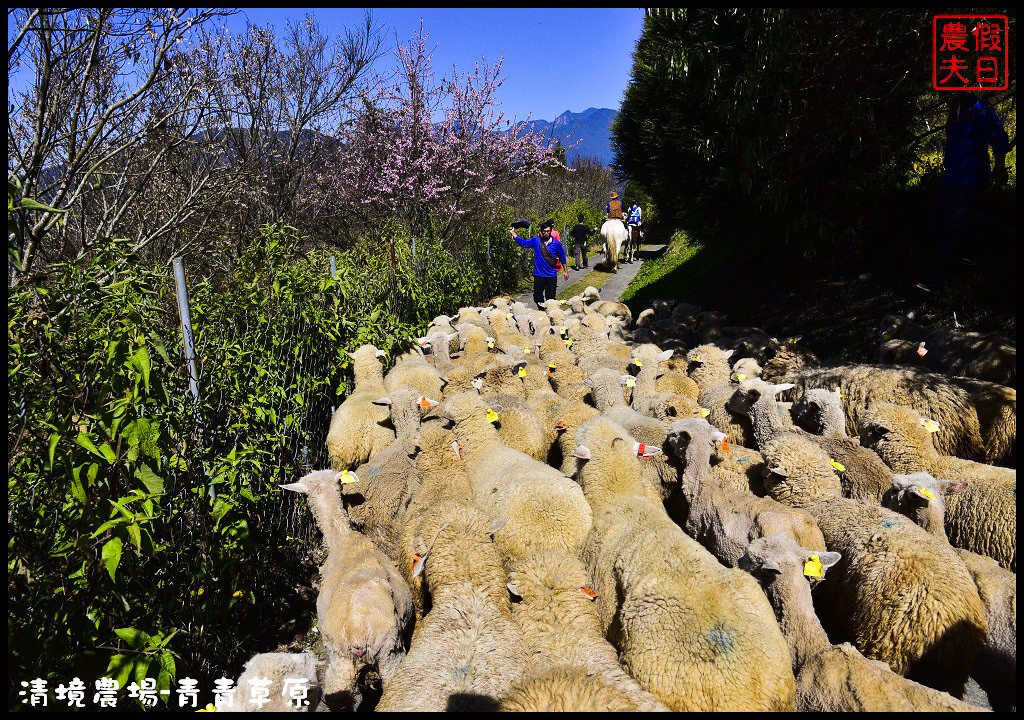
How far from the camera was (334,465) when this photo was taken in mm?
5238

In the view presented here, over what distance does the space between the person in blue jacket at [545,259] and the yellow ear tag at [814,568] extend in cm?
946

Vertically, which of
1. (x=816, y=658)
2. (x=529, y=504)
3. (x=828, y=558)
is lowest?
(x=816, y=658)

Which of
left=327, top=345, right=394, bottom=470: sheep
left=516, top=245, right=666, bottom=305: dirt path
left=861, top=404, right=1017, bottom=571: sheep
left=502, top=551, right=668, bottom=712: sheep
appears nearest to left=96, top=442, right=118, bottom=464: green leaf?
left=502, top=551, right=668, bottom=712: sheep

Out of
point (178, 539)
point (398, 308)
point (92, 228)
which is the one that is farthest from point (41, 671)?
point (92, 228)

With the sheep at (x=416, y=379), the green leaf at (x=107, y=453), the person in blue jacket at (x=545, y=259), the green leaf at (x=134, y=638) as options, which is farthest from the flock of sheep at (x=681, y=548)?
the person in blue jacket at (x=545, y=259)

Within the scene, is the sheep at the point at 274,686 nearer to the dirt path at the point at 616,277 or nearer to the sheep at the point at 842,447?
the sheep at the point at 842,447

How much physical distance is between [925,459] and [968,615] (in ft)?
5.61

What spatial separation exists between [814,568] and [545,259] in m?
9.73

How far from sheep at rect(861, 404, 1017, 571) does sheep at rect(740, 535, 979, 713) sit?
115cm

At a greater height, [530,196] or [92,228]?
[530,196]

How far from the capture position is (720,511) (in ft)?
13.2

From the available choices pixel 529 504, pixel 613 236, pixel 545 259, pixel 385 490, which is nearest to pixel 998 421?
pixel 529 504

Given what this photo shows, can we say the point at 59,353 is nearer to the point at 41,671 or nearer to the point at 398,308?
the point at 41,671

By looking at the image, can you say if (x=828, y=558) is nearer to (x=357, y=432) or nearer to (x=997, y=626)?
(x=997, y=626)
